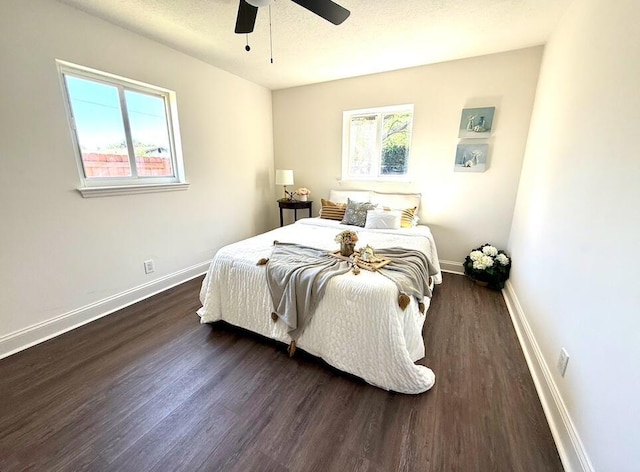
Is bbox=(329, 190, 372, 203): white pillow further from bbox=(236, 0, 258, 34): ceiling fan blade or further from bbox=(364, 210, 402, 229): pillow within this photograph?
bbox=(236, 0, 258, 34): ceiling fan blade

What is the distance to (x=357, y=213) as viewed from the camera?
3256 millimetres


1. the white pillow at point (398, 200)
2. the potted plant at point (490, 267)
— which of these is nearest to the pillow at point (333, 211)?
the white pillow at point (398, 200)

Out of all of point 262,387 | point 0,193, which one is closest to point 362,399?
point 262,387

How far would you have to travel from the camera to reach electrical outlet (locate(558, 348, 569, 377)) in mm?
1385

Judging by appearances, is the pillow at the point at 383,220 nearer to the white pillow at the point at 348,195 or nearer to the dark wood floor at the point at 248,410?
the white pillow at the point at 348,195

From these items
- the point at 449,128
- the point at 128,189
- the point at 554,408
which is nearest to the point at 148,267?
the point at 128,189

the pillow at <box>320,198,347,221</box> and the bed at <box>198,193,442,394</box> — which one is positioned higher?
the pillow at <box>320,198,347,221</box>

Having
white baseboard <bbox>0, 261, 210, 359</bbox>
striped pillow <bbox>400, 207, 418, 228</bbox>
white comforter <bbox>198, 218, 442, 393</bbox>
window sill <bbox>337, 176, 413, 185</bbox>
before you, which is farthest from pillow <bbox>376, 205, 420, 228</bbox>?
white baseboard <bbox>0, 261, 210, 359</bbox>

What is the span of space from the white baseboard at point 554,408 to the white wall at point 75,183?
3.39m

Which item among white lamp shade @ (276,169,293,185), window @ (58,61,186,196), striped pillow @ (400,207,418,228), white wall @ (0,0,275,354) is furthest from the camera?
white lamp shade @ (276,169,293,185)

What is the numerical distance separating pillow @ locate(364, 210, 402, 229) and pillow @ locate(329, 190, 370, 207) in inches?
19.7

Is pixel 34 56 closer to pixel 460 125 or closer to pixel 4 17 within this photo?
pixel 4 17

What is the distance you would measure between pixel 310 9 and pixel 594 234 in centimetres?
207

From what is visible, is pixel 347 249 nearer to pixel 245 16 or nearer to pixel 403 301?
pixel 403 301
